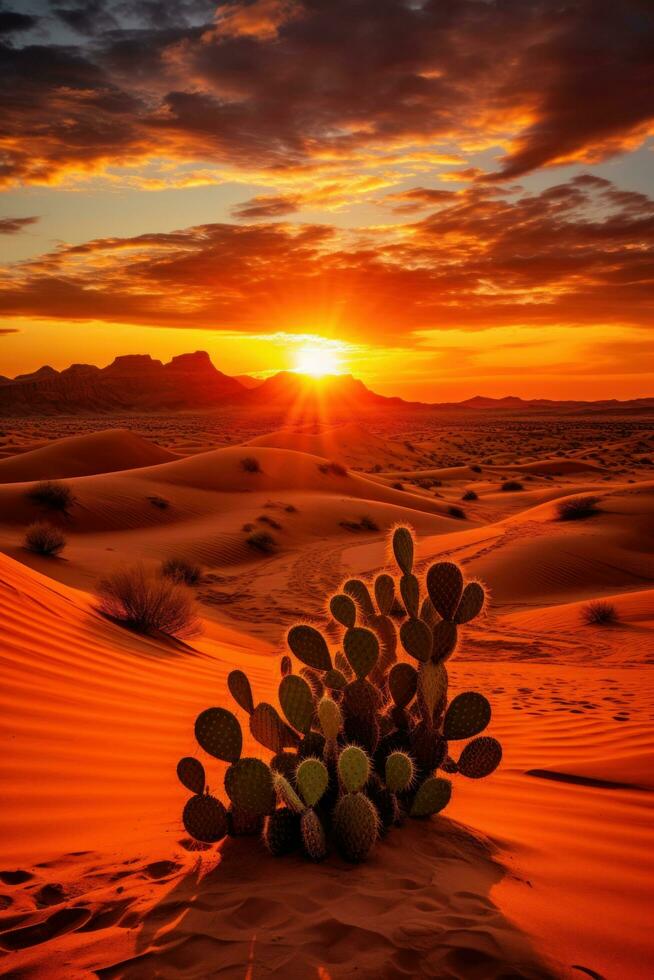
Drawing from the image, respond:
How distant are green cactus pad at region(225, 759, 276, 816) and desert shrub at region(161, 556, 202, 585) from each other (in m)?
12.9

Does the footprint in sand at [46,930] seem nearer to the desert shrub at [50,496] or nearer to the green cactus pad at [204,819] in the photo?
the green cactus pad at [204,819]

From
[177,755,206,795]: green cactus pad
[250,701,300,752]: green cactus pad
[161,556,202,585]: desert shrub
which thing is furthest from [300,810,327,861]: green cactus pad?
[161,556,202,585]: desert shrub

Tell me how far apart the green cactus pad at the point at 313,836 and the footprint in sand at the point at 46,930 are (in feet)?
3.01

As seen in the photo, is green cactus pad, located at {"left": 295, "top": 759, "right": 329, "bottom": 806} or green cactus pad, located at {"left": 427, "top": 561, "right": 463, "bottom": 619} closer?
green cactus pad, located at {"left": 295, "top": 759, "right": 329, "bottom": 806}

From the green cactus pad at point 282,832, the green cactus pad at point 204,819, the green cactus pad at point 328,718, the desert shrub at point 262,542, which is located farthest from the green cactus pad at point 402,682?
the desert shrub at point 262,542

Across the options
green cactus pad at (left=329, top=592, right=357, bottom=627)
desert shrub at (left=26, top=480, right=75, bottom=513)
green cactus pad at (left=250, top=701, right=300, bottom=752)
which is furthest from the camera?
desert shrub at (left=26, top=480, right=75, bottom=513)

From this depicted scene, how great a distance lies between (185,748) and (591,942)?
2.98 meters

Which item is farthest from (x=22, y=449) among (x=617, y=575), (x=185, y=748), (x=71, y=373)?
(x=71, y=373)

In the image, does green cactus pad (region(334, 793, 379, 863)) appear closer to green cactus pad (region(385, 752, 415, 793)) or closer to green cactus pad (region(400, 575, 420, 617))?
green cactus pad (region(385, 752, 415, 793))

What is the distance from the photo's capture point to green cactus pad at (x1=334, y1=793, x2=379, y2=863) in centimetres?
301

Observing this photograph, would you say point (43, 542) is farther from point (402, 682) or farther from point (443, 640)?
point (443, 640)

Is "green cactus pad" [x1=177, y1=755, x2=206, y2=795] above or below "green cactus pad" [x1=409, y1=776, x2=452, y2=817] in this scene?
above

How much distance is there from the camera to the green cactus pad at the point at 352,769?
311 centimetres

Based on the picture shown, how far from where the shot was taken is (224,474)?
3131 cm
